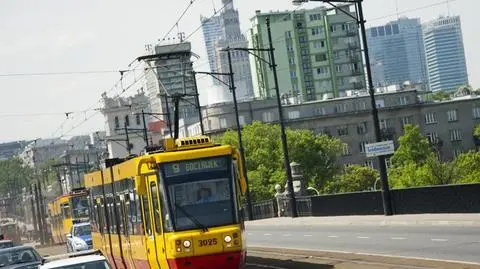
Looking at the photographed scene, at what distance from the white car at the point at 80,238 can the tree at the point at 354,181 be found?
5024 centimetres

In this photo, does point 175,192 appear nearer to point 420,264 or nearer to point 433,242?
point 420,264

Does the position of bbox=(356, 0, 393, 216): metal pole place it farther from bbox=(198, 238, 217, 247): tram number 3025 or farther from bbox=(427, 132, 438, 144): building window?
bbox=(427, 132, 438, 144): building window

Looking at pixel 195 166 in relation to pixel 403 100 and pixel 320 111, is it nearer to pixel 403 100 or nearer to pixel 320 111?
pixel 320 111

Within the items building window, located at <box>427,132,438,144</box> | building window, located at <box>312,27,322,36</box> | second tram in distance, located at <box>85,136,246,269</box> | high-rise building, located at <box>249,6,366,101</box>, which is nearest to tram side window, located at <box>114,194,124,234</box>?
second tram in distance, located at <box>85,136,246,269</box>

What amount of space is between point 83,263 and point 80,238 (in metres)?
27.7

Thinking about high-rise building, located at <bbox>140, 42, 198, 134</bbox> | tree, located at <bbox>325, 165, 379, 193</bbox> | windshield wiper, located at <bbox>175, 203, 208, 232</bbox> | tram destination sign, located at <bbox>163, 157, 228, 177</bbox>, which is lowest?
tree, located at <bbox>325, 165, 379, 193</bbox>

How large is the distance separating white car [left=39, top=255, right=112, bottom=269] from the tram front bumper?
6.65 feet

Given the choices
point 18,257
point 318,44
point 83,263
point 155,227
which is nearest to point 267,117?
point 318,44

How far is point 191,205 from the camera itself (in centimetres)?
2008

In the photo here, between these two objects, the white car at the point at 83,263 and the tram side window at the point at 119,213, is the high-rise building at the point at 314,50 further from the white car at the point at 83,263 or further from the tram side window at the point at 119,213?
the white car at the point at 83,263

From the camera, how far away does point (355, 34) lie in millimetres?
169500

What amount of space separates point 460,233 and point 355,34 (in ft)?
468

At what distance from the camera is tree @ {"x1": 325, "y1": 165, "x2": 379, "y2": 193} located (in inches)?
3782

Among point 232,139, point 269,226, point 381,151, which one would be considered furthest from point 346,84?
point 381,151
